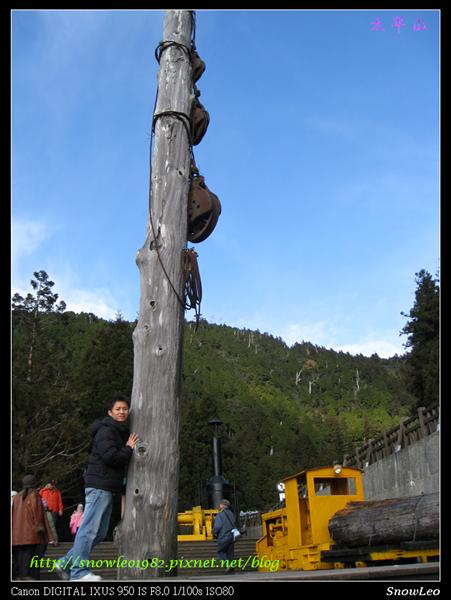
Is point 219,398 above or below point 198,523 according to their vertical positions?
above

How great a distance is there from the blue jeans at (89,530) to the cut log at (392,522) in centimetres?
305

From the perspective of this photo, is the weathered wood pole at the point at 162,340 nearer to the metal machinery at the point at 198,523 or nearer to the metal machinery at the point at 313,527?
the metal machinery at the point at 313,527

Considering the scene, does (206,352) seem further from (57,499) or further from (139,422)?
(139,422)

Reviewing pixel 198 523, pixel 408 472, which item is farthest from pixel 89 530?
pixel 408 472

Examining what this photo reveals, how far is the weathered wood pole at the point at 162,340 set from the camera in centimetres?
398

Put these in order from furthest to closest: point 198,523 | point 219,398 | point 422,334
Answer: point 219,398
point 422,334
point 198,523

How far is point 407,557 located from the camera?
5895mm

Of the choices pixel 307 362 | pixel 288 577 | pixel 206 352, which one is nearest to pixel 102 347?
pixel 288 577

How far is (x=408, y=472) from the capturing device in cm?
1758

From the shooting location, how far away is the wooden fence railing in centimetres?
1752

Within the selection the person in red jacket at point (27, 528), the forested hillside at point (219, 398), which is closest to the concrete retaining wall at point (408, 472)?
the person in red jacket at point (27, 528)

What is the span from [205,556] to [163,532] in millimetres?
10101

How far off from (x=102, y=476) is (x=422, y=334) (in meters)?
33.7

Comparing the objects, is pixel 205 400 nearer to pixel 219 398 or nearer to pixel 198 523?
pixel 198 523
